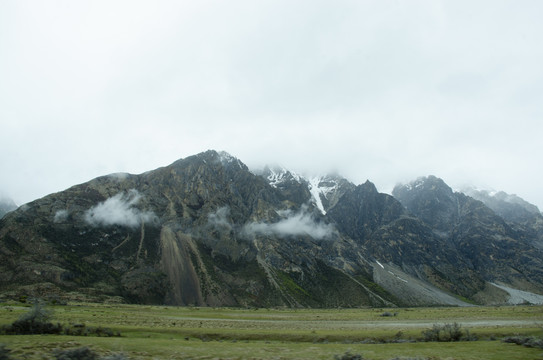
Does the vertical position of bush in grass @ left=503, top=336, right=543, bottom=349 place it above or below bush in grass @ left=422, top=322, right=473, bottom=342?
above

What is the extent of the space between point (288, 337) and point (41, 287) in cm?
19143

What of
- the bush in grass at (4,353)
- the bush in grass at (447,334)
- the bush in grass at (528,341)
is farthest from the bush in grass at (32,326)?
the bush in grass at (528,341)

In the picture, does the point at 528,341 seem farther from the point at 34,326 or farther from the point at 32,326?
the point at 32,326

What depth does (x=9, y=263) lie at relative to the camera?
Answer: 630 feet

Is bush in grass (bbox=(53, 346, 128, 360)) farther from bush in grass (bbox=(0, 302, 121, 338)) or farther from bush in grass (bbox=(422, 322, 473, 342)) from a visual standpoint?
bush in grass (bbox=(422, 322, 473, 342))

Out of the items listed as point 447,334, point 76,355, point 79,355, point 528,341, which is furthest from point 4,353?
point 447,334

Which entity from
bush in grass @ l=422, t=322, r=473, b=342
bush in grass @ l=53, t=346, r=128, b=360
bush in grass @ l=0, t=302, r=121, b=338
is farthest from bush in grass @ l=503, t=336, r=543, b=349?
bush in grass @ l=0, t=302, r=121, b=338

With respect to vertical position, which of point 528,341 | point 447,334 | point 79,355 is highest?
point 79,355

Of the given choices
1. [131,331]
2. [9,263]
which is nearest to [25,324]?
[131,331]

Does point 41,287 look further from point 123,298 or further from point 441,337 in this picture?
point 441,337

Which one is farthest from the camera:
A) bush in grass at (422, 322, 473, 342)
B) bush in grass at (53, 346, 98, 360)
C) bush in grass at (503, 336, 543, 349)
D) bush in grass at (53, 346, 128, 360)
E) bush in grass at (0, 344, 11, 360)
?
bush in grass at (422, 322, 473, 342)

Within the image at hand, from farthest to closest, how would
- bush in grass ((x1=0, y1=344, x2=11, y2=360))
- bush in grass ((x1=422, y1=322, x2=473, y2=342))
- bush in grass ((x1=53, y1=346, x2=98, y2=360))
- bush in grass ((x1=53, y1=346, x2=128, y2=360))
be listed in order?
bush in grass ((x1=422, y1=322, x2=473, y2=342))
bush in grass ((x1=53, y1=346, x2=98, y2=360))
bush in grass ((x1=53, y1=346, x2=128, y2=360))
bush in grass ((x1=0, y1=344, x2=11, y2=360))

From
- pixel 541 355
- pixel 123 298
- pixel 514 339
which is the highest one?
pixel 541 355

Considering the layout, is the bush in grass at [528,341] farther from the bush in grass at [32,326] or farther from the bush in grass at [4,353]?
the bush in grass at [32,326]
